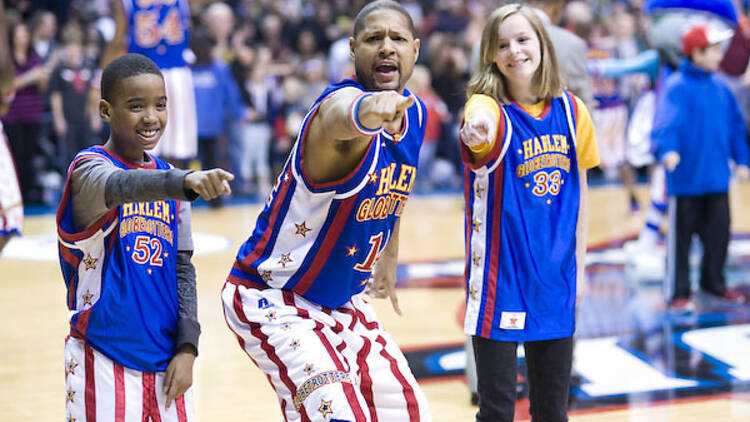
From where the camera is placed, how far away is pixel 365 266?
3301mm

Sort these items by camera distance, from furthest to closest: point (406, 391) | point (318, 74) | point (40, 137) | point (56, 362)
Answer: point (318, 74) < point (40, 137) < point (56, 362) < point (406, 391)

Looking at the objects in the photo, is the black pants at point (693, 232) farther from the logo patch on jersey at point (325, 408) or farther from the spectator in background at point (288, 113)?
the spectator in background at point (288, 113)

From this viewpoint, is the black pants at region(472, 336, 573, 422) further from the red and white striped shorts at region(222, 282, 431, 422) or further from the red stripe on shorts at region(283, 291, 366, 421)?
the red stripe on shorts at region(283, 291, 366, 421)

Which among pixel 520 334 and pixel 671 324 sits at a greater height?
pixel 520 334

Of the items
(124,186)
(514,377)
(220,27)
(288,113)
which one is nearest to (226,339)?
(514,377)

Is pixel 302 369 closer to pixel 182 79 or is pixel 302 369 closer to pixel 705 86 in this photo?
pixel 705 86

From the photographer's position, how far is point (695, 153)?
6.67 meters

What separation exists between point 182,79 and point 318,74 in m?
5.00

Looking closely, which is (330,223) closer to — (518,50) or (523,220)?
(523,220)

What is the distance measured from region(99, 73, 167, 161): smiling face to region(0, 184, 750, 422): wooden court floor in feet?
6.41

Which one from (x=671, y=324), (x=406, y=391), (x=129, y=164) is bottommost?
(x=671, y=324)

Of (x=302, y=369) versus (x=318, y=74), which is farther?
(x=318, y=74)

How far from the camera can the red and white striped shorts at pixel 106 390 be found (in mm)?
3002

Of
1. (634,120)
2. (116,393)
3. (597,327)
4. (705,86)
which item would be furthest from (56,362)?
(634,120)
